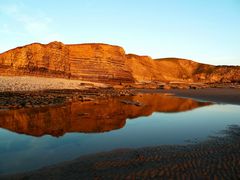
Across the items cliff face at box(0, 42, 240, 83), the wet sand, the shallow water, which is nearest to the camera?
the wet sand

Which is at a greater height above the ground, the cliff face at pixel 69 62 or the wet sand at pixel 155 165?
the cliff face at pixel 69 62

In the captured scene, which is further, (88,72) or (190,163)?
(88,72)

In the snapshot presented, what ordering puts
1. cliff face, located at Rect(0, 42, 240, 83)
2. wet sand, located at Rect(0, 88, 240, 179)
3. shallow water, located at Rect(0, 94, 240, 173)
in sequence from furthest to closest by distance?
cliff face, located at Rect(0, 42, 240, 83), shallow water, located at Rect(0, 94, 240, 173), wet sand, located at Rect(0, 88, 240, 179)

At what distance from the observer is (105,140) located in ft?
35.3

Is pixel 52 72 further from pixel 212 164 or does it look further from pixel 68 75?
pixel 212 164

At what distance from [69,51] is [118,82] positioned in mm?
15302

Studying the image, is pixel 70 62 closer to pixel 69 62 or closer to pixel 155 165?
pixel 69 62

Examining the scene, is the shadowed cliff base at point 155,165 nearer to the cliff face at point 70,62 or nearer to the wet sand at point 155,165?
the wet sand at point 155,165

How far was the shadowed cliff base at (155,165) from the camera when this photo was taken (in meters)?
6.44

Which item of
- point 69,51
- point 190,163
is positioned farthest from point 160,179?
point 69,51

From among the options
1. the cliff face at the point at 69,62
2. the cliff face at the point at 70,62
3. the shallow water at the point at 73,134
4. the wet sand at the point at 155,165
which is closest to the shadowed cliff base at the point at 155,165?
the wet sand at the point at 155,165

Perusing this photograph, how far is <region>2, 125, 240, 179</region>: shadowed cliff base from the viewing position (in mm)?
6441

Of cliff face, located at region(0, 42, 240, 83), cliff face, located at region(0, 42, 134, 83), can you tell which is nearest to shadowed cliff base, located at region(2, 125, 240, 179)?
cliff face, located at region(0, 42, 240, 83)

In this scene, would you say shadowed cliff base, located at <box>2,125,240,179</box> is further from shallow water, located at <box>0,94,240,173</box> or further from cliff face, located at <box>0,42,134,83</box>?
cliff face, located at <box>0,42,134,83</box>
